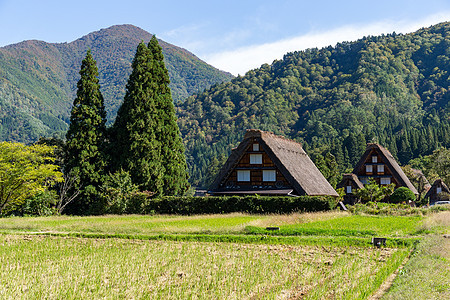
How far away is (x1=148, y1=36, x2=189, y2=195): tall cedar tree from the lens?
42.6 m

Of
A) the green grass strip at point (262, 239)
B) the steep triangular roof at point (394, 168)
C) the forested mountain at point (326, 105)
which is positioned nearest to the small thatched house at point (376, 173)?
the steep triangular roof at point (394, 168)

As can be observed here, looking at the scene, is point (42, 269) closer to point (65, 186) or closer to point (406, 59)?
point (65, 186)

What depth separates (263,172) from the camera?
1626 inches

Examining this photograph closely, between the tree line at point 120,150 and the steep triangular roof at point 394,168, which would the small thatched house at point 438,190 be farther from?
the tree line at point 120,150

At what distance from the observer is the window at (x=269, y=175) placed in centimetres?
4075

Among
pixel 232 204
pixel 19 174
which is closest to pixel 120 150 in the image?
pixel 19 174

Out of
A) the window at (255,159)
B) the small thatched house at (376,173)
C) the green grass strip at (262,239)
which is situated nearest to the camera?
the green grass strip at (262,239)

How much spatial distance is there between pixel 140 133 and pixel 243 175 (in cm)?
980

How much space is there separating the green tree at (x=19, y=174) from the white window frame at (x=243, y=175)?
15125 mm

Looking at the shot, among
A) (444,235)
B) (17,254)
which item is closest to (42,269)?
(17,254)

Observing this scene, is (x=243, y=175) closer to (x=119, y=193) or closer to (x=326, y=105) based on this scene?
(x=119, y=193)

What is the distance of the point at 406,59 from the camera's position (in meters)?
198

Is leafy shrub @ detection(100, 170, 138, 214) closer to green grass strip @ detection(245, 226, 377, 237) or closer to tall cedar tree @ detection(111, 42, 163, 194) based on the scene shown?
tall cedar tree @ detection(111, 42, 163, 194)

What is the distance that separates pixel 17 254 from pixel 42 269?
3.60 metres
